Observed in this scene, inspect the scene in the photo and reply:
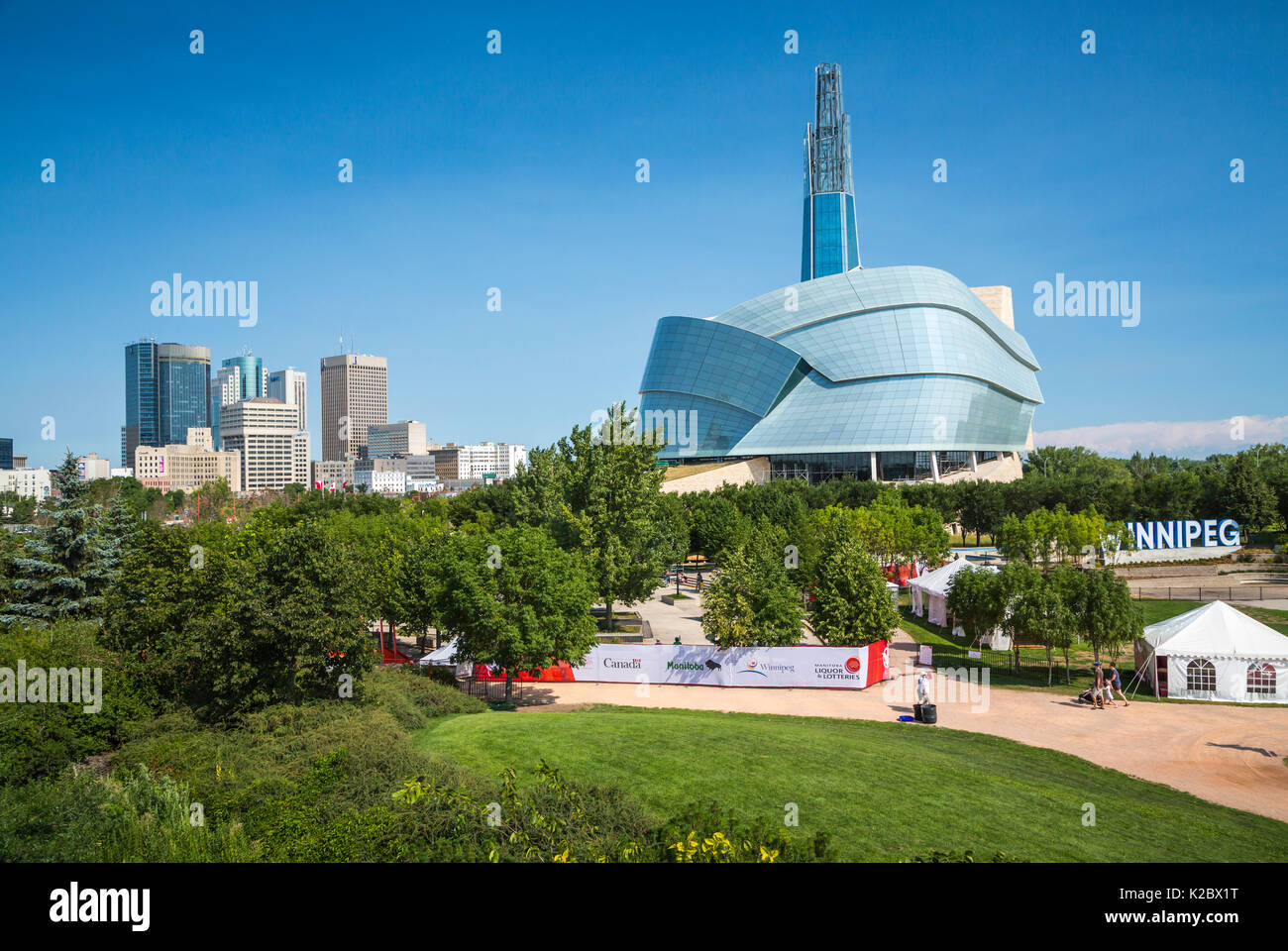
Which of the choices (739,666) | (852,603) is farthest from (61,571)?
(852,603)

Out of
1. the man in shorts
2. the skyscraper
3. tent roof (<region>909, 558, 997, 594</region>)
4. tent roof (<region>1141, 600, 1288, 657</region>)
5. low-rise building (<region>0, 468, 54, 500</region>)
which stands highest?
the skyscraper

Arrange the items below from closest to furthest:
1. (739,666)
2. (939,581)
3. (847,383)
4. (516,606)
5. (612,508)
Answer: (516,606) → (739,666) → (612,508) → (939,581) → (847,383)

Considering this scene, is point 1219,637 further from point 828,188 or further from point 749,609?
point 828,188

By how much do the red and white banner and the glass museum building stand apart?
191ft

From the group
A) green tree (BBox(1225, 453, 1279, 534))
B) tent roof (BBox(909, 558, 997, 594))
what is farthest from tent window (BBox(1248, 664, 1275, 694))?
green tree (BBox(1225, 453, 1279, 534))

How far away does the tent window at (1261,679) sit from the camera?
21359mm

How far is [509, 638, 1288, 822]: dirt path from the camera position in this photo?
15523 mm

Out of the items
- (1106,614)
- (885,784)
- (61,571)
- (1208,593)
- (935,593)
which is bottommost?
(885,784)

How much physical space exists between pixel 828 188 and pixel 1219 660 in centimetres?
Result: 11435

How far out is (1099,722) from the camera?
19578mm

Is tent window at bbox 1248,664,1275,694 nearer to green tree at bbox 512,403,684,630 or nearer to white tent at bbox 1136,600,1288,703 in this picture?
white tent at bbox 1136,600,1288,703

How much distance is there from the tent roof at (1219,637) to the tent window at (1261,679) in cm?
35
